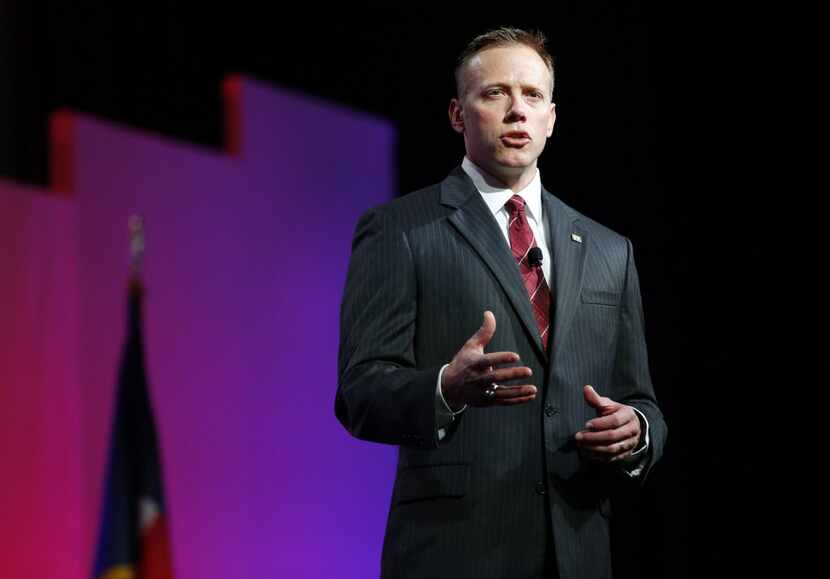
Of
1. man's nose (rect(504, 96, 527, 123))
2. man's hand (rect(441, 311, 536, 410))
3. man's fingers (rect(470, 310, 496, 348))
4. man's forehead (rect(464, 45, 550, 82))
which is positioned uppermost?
man's forehead (rect(464, 45, 550, 82))

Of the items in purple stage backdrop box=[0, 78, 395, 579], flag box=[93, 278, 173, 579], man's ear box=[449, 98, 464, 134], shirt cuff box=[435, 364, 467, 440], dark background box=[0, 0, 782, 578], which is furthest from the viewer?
purple stage backdrop box=[0, 78, 395, 579]

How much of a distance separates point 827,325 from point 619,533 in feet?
3.19

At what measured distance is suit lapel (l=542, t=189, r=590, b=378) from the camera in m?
1.79

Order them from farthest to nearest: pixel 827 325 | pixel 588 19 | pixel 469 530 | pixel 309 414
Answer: pixel 309 414 < pixel 588 19 < pixel 827 325 < pixel 469 530

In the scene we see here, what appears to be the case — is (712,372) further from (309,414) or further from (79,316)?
(79,316)

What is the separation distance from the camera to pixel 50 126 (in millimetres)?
3762

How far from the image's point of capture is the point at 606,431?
1.66 meters

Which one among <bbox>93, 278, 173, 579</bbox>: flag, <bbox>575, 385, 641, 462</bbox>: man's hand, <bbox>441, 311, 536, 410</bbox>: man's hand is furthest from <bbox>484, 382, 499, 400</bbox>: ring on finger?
<bbox>93, 278, 173, 579</bbox>: flag

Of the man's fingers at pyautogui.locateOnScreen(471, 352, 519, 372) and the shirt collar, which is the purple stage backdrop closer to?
the shirt collar

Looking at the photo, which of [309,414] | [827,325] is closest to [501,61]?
[827,325]

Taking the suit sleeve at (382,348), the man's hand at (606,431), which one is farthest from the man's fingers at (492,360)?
the man's hand at (606,431)

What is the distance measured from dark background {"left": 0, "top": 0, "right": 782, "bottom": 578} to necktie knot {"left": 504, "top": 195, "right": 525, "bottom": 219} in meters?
1.66

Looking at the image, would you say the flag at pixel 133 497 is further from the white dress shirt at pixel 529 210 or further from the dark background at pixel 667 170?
the dark background at pixel 667 170

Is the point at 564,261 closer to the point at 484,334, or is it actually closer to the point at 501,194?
the point at 501,194
